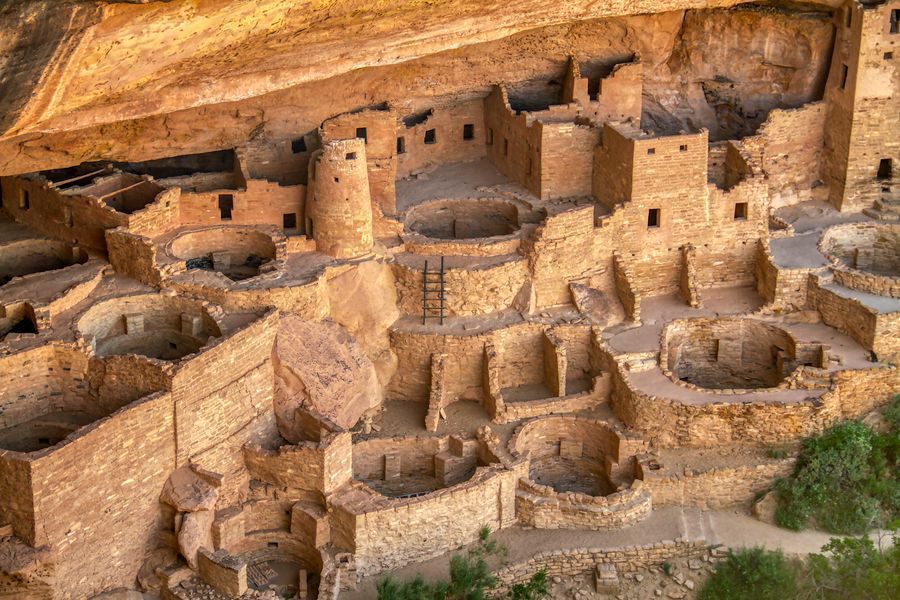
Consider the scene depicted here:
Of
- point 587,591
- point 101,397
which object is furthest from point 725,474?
point 101,397

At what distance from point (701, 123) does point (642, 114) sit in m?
1.14

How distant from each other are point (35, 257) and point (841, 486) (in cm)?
1298

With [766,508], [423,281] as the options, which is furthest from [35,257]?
[766,508]

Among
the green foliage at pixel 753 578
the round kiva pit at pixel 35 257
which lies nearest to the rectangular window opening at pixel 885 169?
the green foliage at pixel 753 578

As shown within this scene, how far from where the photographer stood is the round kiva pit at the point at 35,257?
24.5 metres

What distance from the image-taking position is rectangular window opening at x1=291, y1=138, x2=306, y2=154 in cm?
2633

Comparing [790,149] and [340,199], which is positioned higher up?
[340,199]

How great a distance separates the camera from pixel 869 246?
28.0 meters

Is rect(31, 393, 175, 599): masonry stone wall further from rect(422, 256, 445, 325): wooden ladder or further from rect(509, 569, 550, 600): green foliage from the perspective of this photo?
rect(422, 256, 445, 325): wooden ladder

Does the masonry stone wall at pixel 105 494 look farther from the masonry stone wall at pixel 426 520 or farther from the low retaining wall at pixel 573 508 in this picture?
the low retaining wall at pixel 573 508

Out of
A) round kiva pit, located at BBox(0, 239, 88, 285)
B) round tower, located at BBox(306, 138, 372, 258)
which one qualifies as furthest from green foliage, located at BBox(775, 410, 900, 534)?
round kiva pit, located at BBox(0, 239, 88, 285)

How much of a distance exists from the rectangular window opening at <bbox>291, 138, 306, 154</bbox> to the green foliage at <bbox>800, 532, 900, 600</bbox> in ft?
34.4

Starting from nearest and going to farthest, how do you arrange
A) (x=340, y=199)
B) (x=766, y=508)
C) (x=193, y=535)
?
(x=193, y=535) → (x=766, y=508) → (x=340, y=199)

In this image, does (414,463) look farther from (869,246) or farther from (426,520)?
(869,246)
